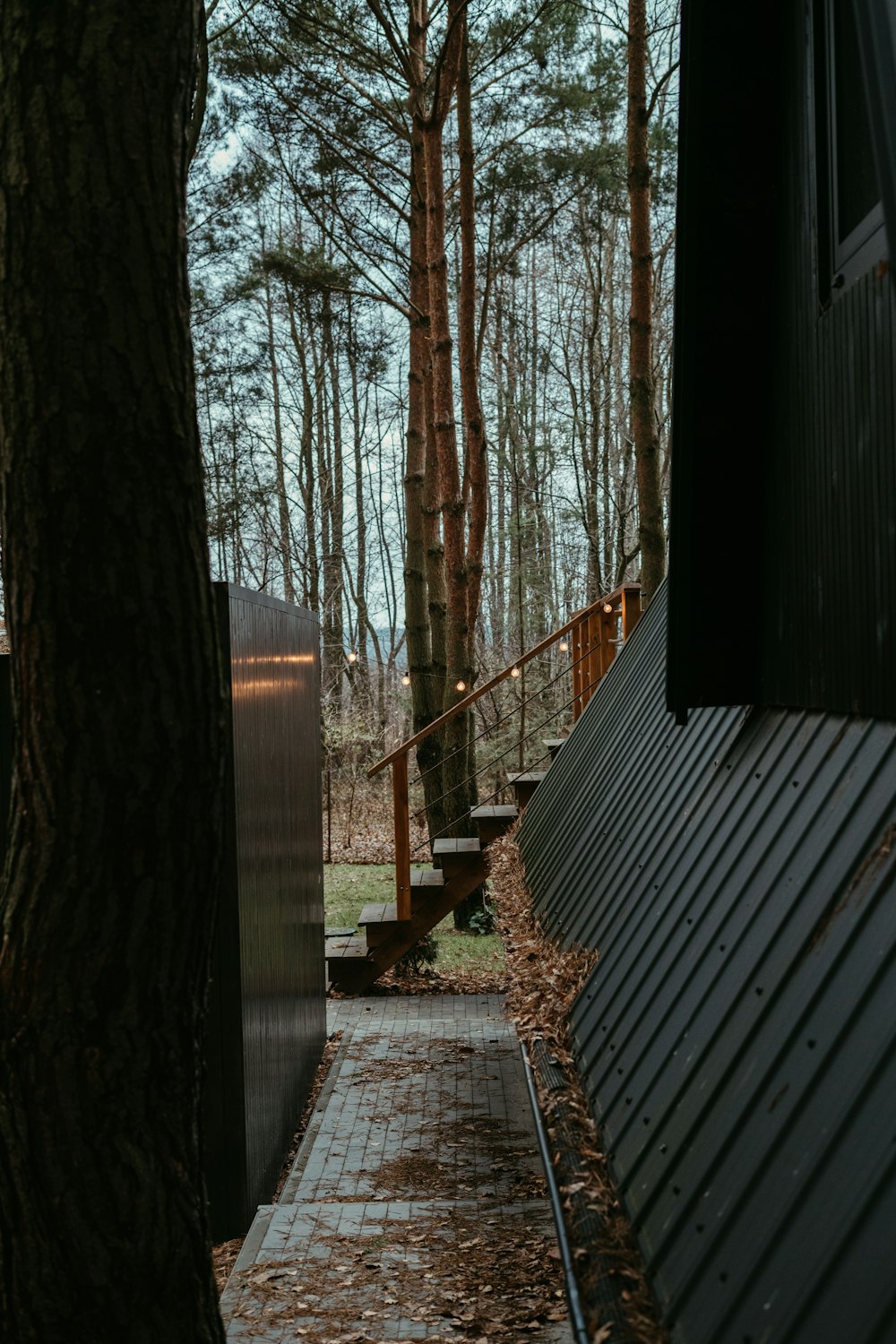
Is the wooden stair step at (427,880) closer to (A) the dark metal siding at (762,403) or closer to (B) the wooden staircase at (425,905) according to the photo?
(B) the wooden staircase at (425,905)

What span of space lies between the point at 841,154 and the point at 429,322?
11.1 meters

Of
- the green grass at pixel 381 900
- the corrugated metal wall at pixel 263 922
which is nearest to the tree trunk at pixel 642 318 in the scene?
the corrugated metal wall at pixel 263 922

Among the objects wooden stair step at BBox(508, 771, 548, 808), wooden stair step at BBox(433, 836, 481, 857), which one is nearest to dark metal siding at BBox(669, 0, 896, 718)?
wooden stair step at BBox(508, 771, 548, 808)

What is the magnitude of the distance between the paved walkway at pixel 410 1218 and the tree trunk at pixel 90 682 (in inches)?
88.8

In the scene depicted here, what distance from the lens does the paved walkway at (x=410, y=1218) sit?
184 inches

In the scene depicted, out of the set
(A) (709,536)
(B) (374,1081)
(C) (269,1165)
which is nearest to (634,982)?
(A) (709,536)

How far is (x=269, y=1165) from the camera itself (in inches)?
267

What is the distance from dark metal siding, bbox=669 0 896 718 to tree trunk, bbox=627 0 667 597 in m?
5.65

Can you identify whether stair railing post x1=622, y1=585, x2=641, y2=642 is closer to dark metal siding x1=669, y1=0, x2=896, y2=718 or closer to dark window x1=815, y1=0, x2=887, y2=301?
dark metal siding x1=669, y1=0, x2=896, y2=718

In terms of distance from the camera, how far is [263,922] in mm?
6836

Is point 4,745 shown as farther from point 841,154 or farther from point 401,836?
point 841,154

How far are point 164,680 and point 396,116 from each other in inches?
600

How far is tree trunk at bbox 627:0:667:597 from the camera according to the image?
34.5 feet

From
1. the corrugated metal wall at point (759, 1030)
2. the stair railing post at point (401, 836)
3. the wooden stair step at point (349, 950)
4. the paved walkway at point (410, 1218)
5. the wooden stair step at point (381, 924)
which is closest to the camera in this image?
the corrugated metal wall at point (759, 1030)
